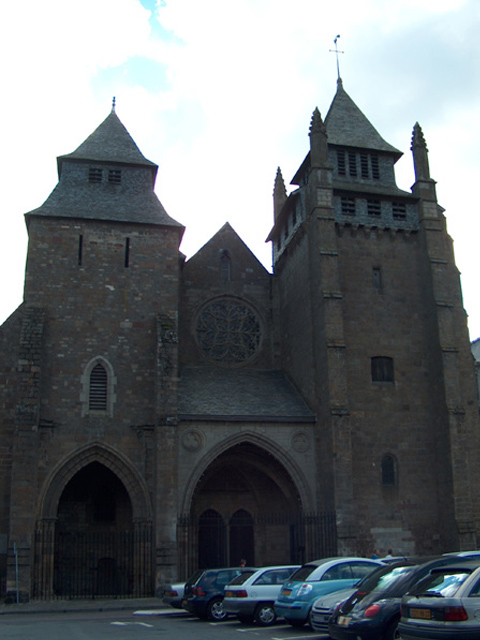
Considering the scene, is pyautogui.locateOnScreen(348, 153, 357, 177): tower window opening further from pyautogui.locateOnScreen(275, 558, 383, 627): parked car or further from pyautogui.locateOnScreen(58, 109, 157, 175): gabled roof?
pyautogui.locateOnScreen(275, 558, 383, 627): parked car

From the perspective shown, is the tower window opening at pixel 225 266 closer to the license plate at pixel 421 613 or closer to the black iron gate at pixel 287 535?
the black iron gate at pixel 287 535

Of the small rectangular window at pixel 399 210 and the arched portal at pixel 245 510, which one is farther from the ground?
the small rectangular window at pixel 399 210

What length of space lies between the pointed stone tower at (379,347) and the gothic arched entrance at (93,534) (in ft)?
22.6

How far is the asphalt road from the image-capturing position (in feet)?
42.2

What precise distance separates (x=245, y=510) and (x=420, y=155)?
17.2m

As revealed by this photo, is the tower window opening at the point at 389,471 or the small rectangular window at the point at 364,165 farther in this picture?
the small rectangular window at the point at 364,165

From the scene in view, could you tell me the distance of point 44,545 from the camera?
22734 millimetres

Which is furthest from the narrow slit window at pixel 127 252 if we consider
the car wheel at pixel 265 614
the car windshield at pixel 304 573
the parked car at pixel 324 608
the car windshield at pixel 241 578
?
the parked car at pixel 324 608

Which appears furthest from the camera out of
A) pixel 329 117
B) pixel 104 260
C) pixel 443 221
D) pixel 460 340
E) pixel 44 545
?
pixel 329 117

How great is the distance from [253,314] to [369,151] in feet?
30.3

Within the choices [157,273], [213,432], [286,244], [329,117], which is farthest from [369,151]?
[213,432]

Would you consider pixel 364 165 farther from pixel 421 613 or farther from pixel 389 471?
pixel 421 613

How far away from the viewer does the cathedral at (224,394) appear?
2373 centimetres

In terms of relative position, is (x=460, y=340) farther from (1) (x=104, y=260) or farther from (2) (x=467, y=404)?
(1) (x=104, y=260)
